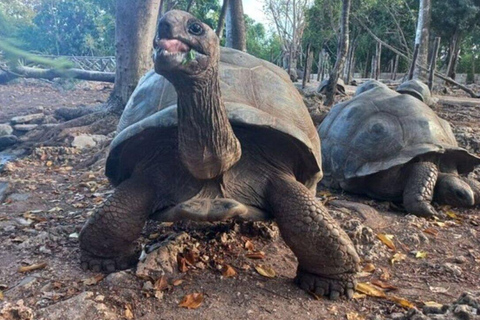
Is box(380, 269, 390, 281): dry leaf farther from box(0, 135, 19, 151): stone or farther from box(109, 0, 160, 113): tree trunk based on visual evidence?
box(0, 135, 19, 151): stone

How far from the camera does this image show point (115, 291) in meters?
2.18

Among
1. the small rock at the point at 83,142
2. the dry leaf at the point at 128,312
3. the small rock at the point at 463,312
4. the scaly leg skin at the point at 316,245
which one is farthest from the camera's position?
the small rock at the point at 83,142

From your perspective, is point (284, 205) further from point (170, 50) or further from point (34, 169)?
point (34, 169)

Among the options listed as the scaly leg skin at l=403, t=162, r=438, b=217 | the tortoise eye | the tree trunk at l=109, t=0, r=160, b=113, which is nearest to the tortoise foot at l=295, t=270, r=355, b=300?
the tortoise eye

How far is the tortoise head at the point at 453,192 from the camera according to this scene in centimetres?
394

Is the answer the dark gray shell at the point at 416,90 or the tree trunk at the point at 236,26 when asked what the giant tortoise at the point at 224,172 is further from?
the tree trunk at the point at 236,26

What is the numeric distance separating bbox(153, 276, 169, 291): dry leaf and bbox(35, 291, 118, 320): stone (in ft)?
0.94

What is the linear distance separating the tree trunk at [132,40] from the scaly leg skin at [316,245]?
554 centimetres

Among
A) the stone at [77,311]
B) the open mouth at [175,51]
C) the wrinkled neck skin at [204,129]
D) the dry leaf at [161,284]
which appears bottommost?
the dry leaf at [161,284]

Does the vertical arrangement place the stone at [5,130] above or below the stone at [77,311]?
below

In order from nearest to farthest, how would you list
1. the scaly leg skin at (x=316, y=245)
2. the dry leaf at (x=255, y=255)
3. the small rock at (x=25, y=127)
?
the scaly leg skin at (x=316, y=245) < the dry leaf at (x=255, y=255) < the small rock at (x=25, y=127)

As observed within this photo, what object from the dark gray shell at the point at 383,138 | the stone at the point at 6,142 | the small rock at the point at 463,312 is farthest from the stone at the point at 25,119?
the small rock at the point at 463,312

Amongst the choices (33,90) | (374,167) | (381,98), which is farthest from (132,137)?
(33,90)

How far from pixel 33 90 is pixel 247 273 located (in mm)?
13594
